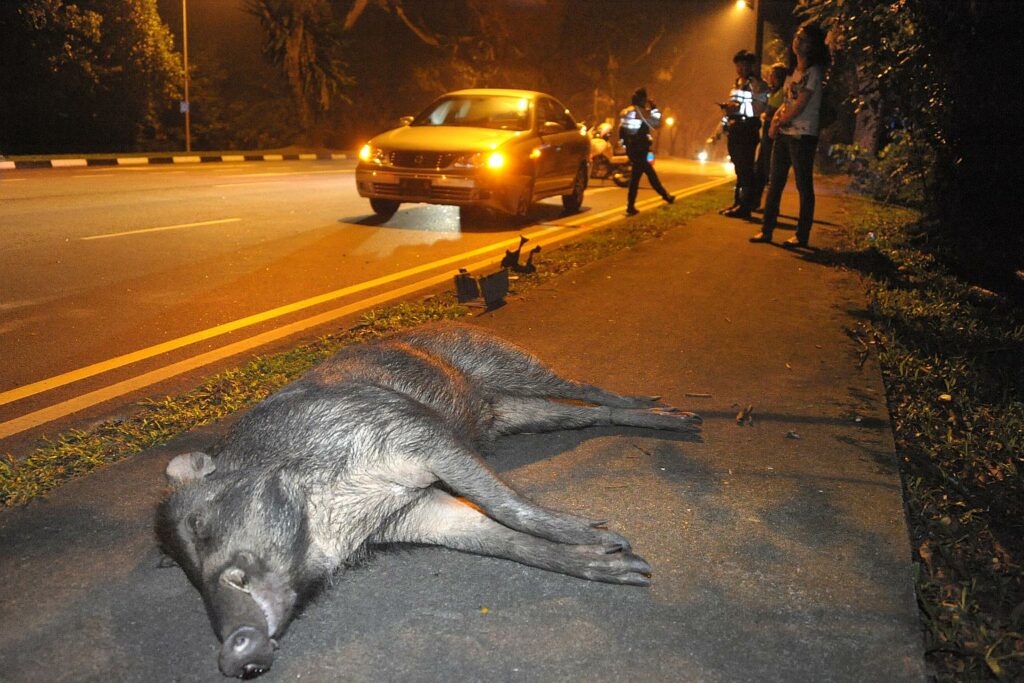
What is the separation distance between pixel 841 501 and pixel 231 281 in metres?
5.94

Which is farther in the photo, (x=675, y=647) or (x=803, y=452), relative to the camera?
(x=803, y=452)

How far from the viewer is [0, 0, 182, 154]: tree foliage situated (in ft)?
80.4

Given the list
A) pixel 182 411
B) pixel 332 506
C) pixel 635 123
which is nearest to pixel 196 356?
pixel 182 411

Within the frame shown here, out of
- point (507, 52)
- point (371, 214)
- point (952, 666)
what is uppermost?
point (507, 52)

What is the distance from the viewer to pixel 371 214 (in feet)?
41.7

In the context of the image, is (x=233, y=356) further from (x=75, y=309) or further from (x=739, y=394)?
(x=739, y=394)

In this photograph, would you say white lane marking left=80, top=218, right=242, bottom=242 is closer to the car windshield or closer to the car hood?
the car hood

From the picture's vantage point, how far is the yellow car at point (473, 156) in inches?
449

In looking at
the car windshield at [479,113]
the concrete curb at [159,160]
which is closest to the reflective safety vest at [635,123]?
the car windshield at [479,113]

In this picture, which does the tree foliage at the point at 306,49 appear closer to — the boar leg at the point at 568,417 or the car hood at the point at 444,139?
the car hood at the point at 444,139

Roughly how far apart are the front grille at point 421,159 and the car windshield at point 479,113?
138 centimetres

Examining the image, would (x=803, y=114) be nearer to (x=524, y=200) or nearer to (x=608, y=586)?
(x=524, y=200)

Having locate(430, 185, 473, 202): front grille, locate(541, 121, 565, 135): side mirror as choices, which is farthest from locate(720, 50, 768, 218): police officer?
locate(430, 185, 473, 202): front grille

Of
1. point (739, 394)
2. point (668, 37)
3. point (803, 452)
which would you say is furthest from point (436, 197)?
point (668, 37)
